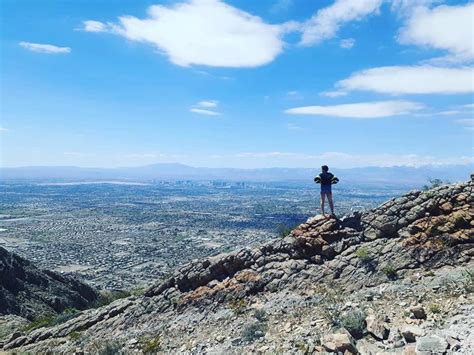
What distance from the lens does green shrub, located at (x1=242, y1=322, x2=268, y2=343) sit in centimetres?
1343

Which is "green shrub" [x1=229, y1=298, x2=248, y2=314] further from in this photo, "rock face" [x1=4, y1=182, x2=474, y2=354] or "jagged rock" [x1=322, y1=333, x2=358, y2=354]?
"jagged rock" [x1=322, y1=333, x2=358, y2=354]

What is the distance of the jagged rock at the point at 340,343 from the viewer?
1059cm

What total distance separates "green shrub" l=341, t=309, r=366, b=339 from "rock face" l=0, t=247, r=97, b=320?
35492mm

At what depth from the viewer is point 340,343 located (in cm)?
1074

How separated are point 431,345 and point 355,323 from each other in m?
2.19

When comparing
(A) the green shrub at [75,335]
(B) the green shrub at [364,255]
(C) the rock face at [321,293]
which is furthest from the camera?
(A) the green shrub at [75,335]

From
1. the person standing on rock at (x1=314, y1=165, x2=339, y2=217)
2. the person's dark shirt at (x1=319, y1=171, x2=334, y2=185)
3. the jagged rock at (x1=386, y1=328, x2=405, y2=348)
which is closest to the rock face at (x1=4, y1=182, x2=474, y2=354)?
the jagged rock at (x1=386, y1=328, x2=405, y2=348)

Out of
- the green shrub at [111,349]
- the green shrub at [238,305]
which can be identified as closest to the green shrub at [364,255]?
the green shrub at [238,305]

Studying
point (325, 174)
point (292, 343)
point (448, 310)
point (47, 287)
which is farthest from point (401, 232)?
point (47, 287)

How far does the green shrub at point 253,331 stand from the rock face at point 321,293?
0.04 m

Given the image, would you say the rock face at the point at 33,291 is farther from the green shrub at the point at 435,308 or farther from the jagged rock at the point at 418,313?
the green shrub at the point at 435,308

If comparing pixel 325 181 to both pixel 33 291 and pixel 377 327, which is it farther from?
pixel 33 291

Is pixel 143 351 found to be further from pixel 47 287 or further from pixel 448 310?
pixel 47 287

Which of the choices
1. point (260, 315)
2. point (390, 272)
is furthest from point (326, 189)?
point (260, 315)
